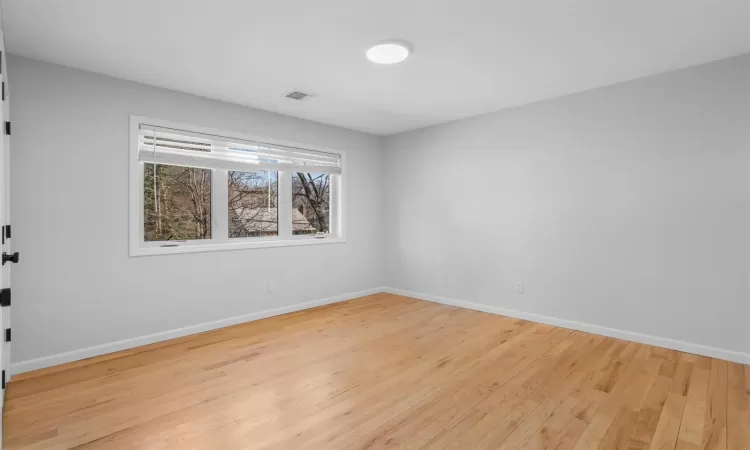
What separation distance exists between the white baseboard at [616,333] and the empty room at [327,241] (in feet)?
0.06

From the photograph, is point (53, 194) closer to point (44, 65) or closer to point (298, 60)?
point (44, 65)

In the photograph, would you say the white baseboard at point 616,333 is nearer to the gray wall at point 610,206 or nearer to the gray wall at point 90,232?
the gray wall at point 610,206

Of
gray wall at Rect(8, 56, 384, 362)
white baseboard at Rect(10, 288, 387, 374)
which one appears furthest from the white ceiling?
white baseboard at Rect(10, 288, 387, 374)

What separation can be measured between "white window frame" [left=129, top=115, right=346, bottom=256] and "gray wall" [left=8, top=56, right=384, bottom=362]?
6cm

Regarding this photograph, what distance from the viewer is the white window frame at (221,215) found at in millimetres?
3334

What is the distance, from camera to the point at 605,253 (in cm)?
357

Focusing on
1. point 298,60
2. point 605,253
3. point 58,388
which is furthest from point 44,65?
point 605,253

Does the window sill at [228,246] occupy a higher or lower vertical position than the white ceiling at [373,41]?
lower

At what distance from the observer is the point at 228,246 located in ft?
12.9

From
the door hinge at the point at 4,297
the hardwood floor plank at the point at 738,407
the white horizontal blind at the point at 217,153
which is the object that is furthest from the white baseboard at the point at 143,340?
the hardwood floor plank at the point at 738,407

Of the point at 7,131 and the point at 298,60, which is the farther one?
the point at 298,60

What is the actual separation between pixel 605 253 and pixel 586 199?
54 centimetres

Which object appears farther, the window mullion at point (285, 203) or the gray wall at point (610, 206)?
the window mullion at point (285, 203)

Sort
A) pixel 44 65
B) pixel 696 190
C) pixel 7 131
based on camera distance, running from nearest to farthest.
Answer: pixel 7 131 < pixel 44 65 < pixel 696 190
